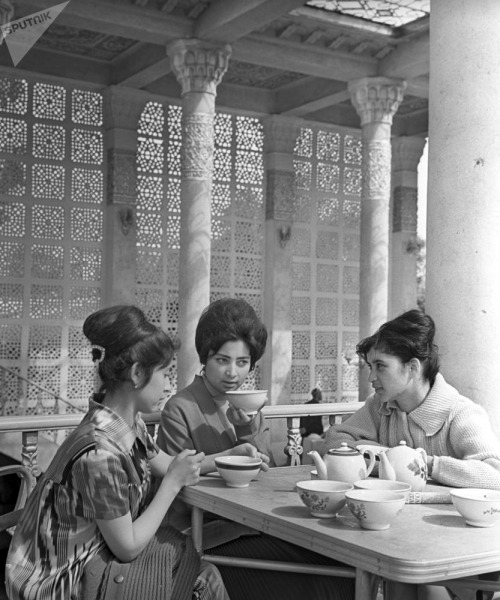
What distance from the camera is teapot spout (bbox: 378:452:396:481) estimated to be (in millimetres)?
2582

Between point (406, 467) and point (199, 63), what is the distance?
792cm

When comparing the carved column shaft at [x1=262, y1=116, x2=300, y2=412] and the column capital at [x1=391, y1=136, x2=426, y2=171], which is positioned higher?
the column capital at [x1=391, y1=136, x2=426, y2=171]

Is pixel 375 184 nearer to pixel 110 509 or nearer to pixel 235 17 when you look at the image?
pixel 235 17

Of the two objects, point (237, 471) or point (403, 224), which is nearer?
point (237, 471)

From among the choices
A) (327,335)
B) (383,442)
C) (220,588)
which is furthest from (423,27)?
(220,588)

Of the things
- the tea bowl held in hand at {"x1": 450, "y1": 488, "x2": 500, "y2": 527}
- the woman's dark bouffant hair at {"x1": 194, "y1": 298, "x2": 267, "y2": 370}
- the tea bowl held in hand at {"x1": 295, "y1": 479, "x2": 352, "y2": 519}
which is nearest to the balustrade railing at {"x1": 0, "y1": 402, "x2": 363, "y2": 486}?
the woman's dark bouffant hair at {"x1": 194, "y1": 298, "x2": 267, "y2": 370}

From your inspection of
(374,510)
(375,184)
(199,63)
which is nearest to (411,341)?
(374,510)

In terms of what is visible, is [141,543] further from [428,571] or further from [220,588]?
[428,571]

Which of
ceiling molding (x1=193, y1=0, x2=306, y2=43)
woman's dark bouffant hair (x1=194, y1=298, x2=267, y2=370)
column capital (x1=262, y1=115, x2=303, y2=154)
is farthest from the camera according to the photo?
column capital (x1=262, y1=115, x2=303, y2=154)

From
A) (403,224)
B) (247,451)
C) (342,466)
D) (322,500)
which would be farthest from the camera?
(403,224)

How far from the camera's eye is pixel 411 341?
299 centimetres

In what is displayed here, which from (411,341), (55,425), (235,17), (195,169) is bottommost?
(55,425)

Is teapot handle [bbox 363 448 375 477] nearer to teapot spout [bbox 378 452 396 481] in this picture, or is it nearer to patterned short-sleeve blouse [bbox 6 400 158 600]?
teapot spout [bbox 378 452 396 481]

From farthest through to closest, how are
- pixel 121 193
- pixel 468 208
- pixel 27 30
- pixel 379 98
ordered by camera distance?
1. pixel 121 193
2. pixel 379 98
3. pixel 27 30
4. pixel 468 208
